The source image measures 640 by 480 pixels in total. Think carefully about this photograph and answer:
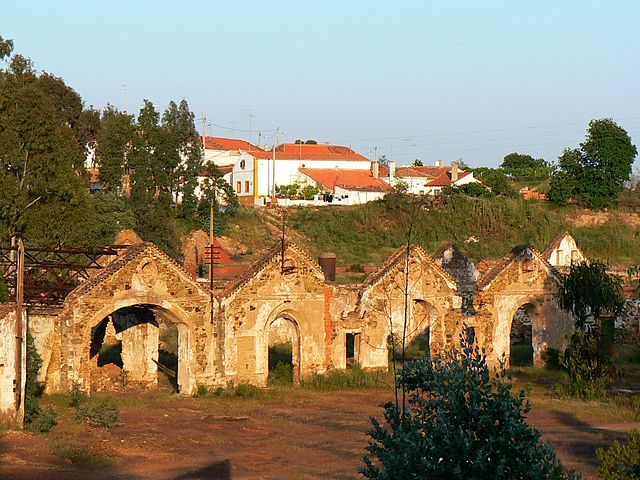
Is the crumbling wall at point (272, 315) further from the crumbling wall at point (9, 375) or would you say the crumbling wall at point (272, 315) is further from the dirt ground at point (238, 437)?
the crumbling wall at point (9, 375)

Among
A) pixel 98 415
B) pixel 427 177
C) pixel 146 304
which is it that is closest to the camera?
pixel 98 415

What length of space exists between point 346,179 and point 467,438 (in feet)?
230

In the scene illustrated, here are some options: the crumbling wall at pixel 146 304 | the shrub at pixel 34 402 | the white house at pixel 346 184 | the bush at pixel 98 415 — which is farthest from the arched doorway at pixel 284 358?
the white house at pixel 346 184

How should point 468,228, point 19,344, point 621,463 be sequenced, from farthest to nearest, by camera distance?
point 468,228
point 19,344
point 621,463

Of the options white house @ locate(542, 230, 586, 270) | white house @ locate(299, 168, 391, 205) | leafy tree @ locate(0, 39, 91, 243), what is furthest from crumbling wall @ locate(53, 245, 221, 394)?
white house @ locate(299, 168, 391, 205)

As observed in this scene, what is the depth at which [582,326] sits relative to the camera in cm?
2962

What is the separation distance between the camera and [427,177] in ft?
281

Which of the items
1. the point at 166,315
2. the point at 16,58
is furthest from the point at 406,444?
the point at 16,58

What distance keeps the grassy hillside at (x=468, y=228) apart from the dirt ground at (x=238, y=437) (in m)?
35.6

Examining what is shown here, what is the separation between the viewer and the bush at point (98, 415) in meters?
23.0

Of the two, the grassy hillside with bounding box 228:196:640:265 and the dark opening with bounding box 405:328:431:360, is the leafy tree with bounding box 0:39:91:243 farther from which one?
the grassy hillside with bounding box 228:196:640:265

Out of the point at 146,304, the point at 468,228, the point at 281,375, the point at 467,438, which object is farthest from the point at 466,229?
the point at 467,438

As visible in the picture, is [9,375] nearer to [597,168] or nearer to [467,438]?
[467,438]

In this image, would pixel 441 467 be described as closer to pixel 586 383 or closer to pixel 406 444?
pixel 406 444
